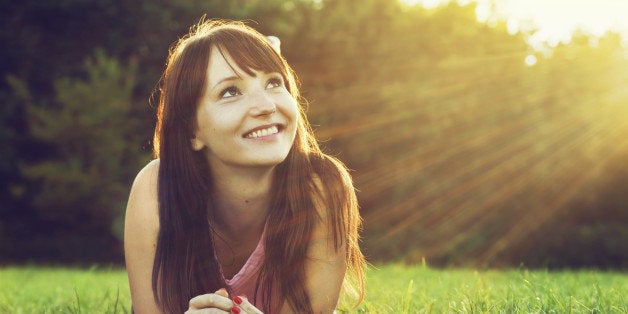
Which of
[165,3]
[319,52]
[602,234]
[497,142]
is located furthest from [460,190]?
[165,3]

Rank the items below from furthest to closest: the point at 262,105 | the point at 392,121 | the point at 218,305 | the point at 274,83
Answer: the point at 392,121 < the point at 274,83 < the point at 262,105 < the point at 218,305

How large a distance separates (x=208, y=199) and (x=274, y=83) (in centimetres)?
64

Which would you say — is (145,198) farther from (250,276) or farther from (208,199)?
(250,276)

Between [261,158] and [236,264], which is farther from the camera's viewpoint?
[236,264]

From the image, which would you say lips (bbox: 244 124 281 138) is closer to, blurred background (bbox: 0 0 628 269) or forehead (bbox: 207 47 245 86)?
forehead (bbox: 207 47 245 86)

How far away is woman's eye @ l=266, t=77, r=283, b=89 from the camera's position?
9.89ft

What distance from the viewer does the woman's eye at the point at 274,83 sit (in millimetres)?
3014

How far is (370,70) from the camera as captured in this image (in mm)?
15820

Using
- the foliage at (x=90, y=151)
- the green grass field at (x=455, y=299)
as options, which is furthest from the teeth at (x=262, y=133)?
the foliage at (x=90, y=151)

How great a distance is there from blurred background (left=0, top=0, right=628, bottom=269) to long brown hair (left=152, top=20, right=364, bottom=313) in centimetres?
1095

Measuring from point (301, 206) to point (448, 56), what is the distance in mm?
13352

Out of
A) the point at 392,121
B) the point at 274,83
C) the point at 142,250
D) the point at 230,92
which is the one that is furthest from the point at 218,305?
the point at 392,121

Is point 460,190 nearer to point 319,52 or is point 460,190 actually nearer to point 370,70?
point 370,70

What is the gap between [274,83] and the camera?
3.05 metres
